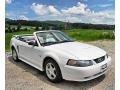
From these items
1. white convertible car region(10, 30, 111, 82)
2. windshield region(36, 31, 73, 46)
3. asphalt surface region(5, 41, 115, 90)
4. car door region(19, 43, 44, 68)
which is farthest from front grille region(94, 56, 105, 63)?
car door region(19, 43, 44, 68)

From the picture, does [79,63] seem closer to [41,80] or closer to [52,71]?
[52,71]

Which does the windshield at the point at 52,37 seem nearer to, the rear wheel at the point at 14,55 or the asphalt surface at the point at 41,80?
the asphalt surface at the point at 41,80

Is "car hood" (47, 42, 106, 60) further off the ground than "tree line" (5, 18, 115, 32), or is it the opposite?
"tree line" (5, 18, 115, 32)

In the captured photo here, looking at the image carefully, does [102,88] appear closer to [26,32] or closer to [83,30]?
[83,30]

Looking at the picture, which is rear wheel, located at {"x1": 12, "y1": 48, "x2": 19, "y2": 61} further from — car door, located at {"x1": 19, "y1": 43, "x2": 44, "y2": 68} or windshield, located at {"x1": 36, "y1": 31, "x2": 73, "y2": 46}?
windshield, located at {"x1": 36, "y1": 31, "x2": 73, "y2": 46}

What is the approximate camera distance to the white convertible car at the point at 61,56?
119 inches

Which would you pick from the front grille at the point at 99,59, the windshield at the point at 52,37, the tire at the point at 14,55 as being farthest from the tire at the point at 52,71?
the tire at the point at 14,55

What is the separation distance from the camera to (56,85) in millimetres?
3309

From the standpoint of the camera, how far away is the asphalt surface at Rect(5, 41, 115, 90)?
10.8ft

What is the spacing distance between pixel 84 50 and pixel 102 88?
2.22 feet

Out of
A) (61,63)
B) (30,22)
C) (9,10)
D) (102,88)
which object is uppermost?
(9,10)

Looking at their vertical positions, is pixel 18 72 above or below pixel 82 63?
below
